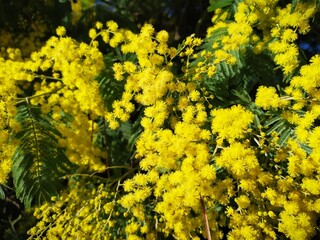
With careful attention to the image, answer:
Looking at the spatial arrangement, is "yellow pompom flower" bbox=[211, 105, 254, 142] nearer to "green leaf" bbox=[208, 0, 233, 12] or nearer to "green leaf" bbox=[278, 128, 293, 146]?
"green leaf" bbox=[278, 128, 293, 146]

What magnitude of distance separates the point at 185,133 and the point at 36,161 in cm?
120

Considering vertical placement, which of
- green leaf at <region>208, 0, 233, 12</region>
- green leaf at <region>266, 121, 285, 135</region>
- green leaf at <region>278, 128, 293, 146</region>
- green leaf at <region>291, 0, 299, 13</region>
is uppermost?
green leaf at <region>208, 0, 233, 12</region>

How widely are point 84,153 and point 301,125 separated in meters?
1.73

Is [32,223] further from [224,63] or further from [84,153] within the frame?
[224,63]

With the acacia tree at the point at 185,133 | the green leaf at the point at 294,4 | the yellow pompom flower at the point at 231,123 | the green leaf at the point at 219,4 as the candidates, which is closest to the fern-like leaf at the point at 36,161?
the acacia tree at the point at 185,133

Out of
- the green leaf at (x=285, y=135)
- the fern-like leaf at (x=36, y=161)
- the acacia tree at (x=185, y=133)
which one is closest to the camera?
the acacia tree at (x=185, y=133)

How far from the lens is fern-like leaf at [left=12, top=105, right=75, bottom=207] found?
2.76 m

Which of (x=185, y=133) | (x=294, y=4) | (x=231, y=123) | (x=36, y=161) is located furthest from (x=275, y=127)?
(x=36, y=161)

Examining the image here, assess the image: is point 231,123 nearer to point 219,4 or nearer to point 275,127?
point 275,127

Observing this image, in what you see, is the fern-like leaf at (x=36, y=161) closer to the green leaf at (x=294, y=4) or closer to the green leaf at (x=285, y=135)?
the green leaf at (x=285, y=135)

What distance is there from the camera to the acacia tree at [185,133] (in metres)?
2.17

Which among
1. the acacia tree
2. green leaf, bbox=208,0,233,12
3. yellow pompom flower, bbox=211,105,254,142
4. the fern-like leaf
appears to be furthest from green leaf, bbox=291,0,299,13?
the fern-like leaf

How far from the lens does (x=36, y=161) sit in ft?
9.22

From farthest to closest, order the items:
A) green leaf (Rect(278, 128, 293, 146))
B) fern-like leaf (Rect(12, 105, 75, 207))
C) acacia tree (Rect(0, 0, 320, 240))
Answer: fern-like leaf (Rect(12, 105, 75, 207))
green leaf (Rect(278, 128, 293, 146))
acacia tree (Rect(0, 0, 320, 240))
